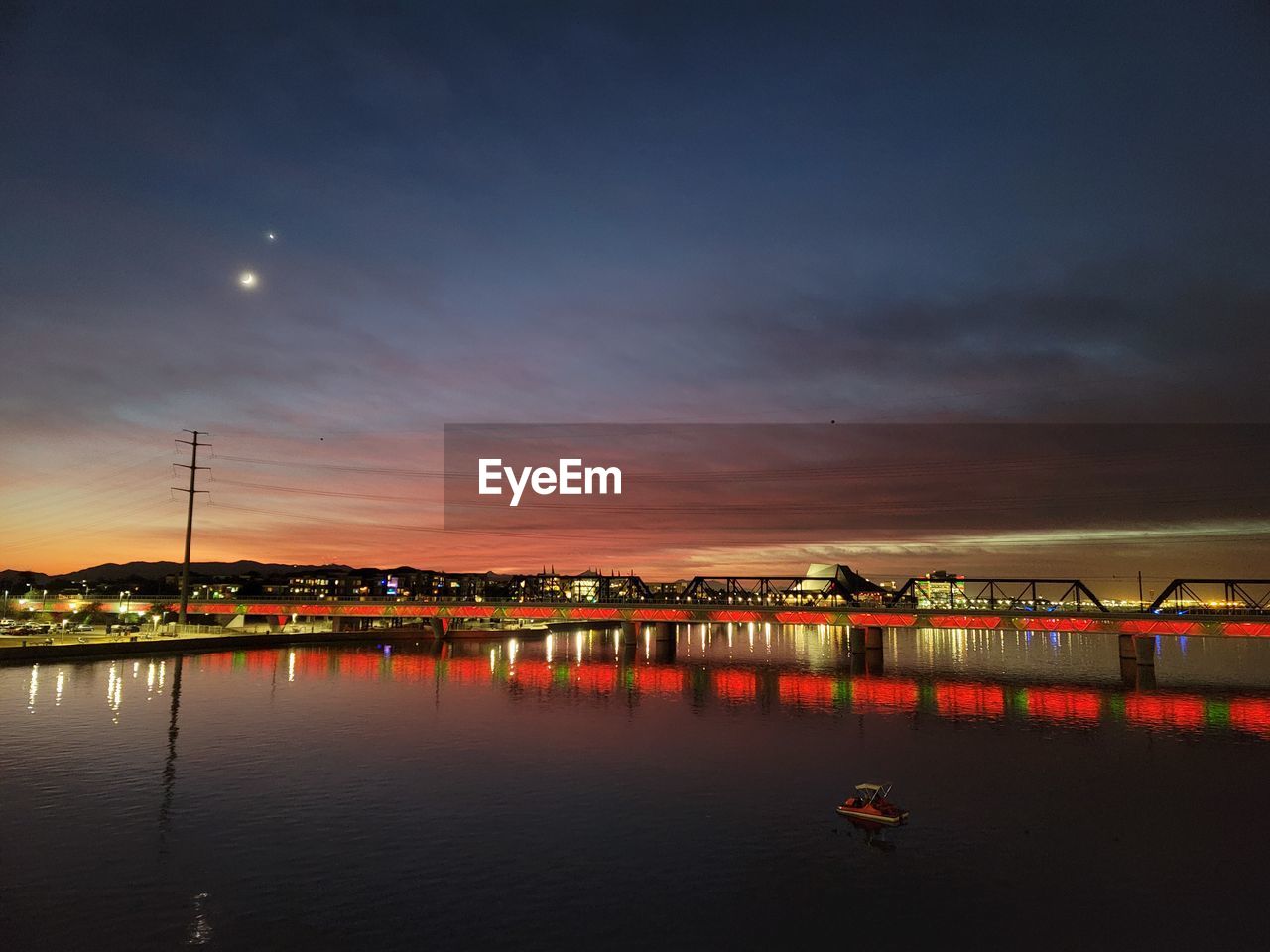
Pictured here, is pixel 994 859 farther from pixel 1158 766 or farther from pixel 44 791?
pixel 44 791

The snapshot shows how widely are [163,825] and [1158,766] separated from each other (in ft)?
219

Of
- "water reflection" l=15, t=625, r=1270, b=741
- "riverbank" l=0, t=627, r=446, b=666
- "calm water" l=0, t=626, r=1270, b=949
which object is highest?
"riverbank" l=0, t=627, r=446, b=666

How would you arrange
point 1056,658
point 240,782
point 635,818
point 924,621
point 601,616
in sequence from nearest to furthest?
1. point 635,818
2. point 240,782
3. point 924,621
4. point 601,616
5. point 1056,658

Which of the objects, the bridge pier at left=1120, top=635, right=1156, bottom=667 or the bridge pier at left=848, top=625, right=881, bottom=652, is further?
the bridge pier at left=848, top=625, right=881, bottom=652

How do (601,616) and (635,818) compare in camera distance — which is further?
(601,616)

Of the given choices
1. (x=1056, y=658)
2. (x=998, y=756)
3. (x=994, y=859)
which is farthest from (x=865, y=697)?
(x=1056, y=658)

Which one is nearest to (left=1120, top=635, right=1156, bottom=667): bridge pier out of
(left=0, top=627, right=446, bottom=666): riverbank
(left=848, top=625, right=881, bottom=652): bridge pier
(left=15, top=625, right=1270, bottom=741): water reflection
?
(left=15, top=625, right=1270, bottom=741): water reflection

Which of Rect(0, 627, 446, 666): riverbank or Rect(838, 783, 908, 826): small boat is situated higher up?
Rect(0, 627, 446, 666): riverbank

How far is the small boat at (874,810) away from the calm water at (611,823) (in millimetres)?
1106

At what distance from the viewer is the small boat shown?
41.1m

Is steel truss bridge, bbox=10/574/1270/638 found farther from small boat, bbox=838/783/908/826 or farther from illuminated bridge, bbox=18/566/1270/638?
small boat, bbox=838/783/908/826

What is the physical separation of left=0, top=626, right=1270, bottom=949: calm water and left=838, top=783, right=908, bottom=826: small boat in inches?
43.5

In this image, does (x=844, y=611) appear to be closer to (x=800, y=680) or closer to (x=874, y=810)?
(x=800, y=680)

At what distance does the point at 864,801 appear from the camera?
42.9 meters
